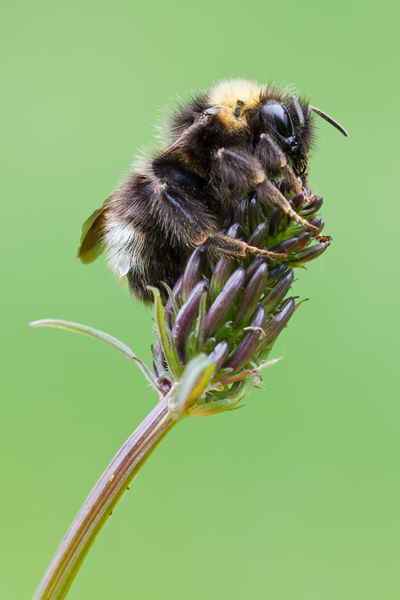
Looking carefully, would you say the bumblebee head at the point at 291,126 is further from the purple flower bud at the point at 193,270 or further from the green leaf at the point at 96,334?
the green leaf at the point at 96,334

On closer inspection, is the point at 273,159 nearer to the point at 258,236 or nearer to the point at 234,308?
the point at 258,236

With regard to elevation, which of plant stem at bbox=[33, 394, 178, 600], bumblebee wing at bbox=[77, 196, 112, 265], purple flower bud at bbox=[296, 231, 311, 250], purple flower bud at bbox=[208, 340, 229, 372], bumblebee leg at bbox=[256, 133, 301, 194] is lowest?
plant stem at bbox=[33, 394, 178, 600]

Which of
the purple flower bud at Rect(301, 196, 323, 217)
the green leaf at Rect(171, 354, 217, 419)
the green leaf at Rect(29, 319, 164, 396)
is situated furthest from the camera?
the purple flower bud at Rect(301, 196, 323, 217)

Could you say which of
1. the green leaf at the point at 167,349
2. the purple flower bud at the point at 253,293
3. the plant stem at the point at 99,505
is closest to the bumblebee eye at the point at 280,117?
the purple flower bud at the point at 253,293

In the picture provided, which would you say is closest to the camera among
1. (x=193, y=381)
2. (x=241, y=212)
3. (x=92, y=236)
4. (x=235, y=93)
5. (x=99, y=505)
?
(x=193, y=381)

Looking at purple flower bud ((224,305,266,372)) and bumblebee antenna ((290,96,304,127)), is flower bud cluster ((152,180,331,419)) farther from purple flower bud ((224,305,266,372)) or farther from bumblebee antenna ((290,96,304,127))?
bumblebee antenna ((290,96,304,127))

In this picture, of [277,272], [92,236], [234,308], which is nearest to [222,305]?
[234,308]

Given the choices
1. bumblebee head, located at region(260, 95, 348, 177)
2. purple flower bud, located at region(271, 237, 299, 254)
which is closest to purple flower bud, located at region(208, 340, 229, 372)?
purple flower bud, located at region(271, 237, 299, 254)
